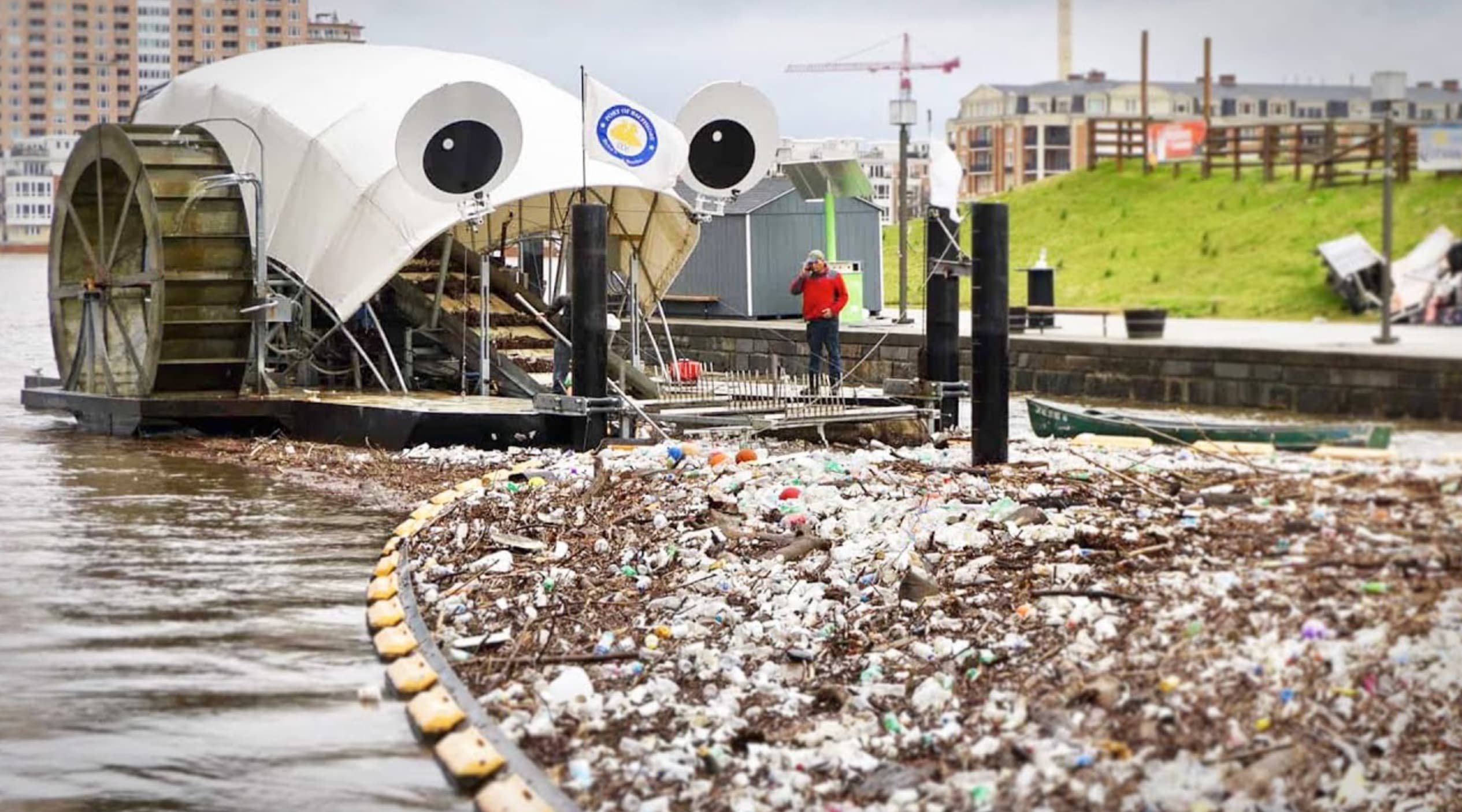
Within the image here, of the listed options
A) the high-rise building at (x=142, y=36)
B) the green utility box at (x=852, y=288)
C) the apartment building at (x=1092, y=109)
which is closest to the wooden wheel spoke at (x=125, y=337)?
the green utility box at (x=852, y=288)

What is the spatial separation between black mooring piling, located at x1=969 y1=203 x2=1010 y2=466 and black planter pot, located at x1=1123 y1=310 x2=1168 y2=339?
4.92m

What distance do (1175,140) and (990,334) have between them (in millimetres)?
7302

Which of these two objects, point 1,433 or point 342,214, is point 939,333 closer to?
point 342,214

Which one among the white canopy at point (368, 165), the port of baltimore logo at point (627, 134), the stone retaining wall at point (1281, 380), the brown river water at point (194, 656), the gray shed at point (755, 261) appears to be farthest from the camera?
the gray shed at point (755, 261)

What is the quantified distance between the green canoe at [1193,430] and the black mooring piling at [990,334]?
1.73ft

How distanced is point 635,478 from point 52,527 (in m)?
4.17

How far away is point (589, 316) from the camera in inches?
671

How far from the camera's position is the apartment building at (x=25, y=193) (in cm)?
15500

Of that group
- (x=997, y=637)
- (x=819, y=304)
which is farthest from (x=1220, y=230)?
(x=819, y=304)

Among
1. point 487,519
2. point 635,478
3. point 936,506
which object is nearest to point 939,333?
point 635,478

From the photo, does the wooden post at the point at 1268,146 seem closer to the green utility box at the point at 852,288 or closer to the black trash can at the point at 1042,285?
the black trash can at the point at 1042,285

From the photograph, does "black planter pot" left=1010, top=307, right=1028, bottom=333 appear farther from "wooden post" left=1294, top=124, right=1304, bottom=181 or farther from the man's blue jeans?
"wooden post" left=1294, top=124, right=1304, bottom=181

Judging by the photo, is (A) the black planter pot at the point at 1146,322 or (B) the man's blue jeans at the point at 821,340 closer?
(A) the black planter pot at the point at 1146,322

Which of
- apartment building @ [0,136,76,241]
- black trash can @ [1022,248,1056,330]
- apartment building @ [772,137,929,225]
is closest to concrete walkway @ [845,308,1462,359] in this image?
black trash can @ [1022,248,1056,330]
